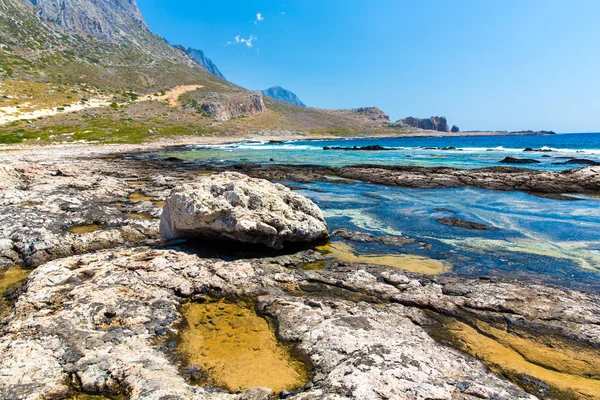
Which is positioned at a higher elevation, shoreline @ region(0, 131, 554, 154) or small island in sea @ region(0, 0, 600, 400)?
shoreline @ region(0, 131, 554, 154)

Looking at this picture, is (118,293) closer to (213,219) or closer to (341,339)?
(213,219)

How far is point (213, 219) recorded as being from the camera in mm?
9781

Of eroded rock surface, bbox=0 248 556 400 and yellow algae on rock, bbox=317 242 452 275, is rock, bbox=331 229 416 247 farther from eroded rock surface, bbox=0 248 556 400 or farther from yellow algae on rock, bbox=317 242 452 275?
eroded rock surface, bbox=0 248 556 400

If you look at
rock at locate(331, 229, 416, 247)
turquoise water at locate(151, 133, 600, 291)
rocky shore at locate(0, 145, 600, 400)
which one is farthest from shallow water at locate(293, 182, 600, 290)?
rocky shore at locate(0, 145, 600, 400)

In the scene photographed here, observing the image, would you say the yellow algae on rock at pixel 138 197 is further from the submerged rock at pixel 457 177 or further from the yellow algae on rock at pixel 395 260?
the submerged rock at pixel 457 177

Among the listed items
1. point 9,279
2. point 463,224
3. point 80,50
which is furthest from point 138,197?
point 80,50

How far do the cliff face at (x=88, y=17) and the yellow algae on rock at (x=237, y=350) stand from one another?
576ft

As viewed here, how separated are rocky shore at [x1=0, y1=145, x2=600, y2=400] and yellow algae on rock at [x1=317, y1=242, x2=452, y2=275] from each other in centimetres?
63

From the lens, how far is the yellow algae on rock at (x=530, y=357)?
5078mm

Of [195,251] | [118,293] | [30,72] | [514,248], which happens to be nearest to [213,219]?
[195,251]

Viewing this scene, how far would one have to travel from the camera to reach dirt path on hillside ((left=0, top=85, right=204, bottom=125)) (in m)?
65.1

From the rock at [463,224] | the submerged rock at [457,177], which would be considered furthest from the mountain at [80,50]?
the rock at [463,224]

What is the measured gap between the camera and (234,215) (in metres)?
9.70

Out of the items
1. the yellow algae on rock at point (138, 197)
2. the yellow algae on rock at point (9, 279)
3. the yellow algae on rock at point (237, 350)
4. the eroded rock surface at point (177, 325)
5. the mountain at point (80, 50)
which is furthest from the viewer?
the mountain at point (80, 50)
